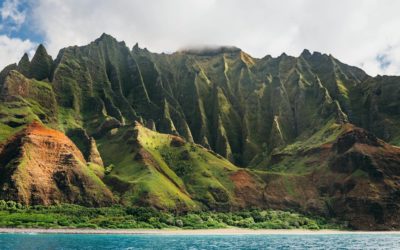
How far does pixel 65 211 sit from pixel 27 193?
17074 millimetres

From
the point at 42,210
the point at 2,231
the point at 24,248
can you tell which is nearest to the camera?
the point at 24,248

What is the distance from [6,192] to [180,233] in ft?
225

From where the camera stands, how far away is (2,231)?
541 ft

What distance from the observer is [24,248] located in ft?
334

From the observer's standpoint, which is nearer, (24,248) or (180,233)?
(24,248)

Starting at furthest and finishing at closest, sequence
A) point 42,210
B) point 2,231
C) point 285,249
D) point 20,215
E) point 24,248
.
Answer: point 42,210, point 20,215, point 2,231, point 285,249, point 24,248

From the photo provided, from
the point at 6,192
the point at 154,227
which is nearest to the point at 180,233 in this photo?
the point at 154,227

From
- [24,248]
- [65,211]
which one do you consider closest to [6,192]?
[65,211]

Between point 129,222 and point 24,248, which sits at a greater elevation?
point 129,222

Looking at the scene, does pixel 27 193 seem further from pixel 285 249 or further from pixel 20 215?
pixel 285 249

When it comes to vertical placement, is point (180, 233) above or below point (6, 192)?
below

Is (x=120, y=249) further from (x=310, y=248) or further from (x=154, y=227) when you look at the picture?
(x=154, y=227)

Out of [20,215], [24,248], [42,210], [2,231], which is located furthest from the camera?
[42,210]

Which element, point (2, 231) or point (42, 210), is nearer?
point (2, 231)
